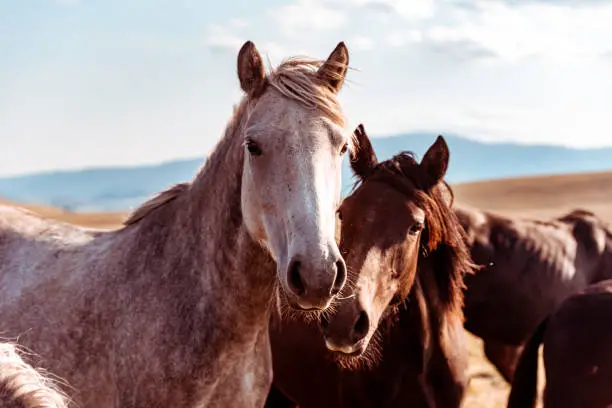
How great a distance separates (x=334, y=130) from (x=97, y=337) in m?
1.54

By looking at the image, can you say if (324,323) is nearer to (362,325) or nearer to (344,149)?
(362,325)

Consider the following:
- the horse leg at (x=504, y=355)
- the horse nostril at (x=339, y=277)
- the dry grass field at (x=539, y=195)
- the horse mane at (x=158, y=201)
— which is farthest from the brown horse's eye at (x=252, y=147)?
the dry grass field at (x=539, y=195)

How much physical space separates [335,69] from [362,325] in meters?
1.30

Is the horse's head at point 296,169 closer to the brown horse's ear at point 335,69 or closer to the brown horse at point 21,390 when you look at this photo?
the brown horse's ear at point 335,69

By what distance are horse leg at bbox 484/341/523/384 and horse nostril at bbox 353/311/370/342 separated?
4.25 metres

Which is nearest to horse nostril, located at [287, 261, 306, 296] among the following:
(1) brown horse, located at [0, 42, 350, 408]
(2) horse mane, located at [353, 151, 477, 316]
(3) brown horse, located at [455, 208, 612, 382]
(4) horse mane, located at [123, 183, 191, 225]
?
(1) brown horse, located at [0, 42, 350, 408]

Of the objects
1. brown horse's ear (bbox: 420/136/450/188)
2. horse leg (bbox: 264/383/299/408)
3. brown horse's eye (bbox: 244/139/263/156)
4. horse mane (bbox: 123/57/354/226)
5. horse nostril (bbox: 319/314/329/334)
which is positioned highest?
horse mane (bbox: 123/57/354/226)

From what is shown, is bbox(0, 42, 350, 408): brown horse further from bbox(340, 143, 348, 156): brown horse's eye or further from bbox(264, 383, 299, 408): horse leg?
bbox(264, 383, 299, 408): horse leg

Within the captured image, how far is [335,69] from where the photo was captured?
144 inches

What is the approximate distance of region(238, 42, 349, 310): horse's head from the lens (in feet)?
9.88

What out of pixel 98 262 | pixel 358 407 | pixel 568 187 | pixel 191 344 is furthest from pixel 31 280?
pixel 568 187

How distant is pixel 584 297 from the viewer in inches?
A: 166

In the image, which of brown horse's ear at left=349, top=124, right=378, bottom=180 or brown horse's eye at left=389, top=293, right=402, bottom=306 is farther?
brown horse's ear at left=349, top=124, right=378, bottom=180

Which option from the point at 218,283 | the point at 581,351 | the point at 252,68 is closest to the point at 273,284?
the point at 218,283
